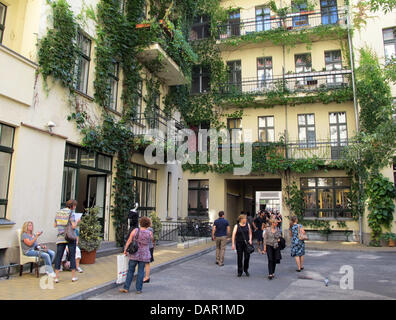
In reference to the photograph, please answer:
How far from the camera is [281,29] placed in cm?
1947

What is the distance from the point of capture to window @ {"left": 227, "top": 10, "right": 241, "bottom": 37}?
21.3 meters

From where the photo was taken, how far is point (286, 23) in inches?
798

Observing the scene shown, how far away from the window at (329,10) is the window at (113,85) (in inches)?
545

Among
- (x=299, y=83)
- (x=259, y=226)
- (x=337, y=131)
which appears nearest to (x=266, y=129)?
(x=299, y=83)

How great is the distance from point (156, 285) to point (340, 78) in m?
17.0

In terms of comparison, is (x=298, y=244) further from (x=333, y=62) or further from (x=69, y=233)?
(x=333, y=62)

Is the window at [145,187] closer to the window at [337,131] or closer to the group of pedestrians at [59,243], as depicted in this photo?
the group of pedestrians at [59,243]

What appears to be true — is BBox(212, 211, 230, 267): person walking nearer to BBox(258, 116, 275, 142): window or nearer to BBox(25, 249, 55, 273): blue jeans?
BBox(25, 249, 55, 273): blue jeans

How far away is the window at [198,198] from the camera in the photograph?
2041cm

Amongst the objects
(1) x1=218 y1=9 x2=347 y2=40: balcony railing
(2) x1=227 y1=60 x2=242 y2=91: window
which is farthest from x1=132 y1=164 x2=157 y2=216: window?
(1) x1=218 y1=9 x2=347 y2=40: balcony railing

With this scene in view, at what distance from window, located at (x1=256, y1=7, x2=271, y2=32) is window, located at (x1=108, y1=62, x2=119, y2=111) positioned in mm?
11640

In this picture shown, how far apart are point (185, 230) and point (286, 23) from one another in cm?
1452

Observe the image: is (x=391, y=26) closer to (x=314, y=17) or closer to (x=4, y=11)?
(x=314, y=17)

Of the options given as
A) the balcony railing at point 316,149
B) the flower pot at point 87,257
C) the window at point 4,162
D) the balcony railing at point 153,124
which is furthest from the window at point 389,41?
the window at point 4,162
